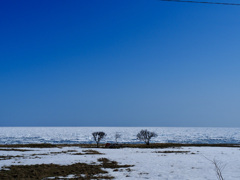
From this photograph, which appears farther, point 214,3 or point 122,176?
point 122,176

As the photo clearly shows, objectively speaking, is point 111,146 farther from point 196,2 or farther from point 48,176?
point 196,2

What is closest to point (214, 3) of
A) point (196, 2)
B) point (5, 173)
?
point (196, 2)

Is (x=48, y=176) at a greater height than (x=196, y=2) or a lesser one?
lesser

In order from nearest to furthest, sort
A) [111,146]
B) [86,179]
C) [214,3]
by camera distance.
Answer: [214,3], [86,179], [111,146]

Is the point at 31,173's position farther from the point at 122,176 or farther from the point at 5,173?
the point at 122,176

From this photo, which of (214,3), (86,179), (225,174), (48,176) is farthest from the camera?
(225,174)

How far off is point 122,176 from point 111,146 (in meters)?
41.7

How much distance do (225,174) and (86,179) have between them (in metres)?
11.2

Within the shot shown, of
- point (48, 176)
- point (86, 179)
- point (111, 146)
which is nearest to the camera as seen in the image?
point (86, 179)

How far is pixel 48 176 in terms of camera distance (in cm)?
1650

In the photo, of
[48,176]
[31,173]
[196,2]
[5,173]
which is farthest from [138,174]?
[196,2]

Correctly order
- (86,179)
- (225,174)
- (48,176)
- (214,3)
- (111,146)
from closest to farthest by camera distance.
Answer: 1. (214,3)
2. (86,179)
3. (48,176)
4. (225,174)
5. (111,146)

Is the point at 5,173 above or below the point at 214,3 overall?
below

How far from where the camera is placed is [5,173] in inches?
683
